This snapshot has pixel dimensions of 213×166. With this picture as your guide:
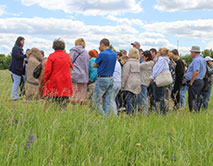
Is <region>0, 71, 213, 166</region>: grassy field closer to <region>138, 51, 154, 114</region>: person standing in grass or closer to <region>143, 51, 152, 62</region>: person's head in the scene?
<region>138, 51, 154, 114</region>: person standing in grass

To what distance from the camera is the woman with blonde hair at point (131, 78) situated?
725 cm

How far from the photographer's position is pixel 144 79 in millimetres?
7770

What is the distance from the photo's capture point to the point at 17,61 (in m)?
9.02

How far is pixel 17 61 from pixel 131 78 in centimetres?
429

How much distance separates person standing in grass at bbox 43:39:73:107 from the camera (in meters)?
5.75

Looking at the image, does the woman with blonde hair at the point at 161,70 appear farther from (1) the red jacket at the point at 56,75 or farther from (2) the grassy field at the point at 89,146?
(1) the red jacket at the point at 56,75

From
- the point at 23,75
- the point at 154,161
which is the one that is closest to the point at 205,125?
the point at 154,161

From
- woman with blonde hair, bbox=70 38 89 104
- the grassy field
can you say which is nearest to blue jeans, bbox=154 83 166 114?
woman with blonde hair, bbox=70 38 89 104

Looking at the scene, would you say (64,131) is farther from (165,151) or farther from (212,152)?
(212,152)

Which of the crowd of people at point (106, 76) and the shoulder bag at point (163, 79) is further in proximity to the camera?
the shoulder bag at point (163, 79)

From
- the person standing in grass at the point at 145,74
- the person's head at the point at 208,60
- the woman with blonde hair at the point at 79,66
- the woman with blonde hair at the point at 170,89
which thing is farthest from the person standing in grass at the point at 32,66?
the person's head at the point at 208,60

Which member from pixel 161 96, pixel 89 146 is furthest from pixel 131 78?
pixel 89 146

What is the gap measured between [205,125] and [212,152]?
1.56 metres

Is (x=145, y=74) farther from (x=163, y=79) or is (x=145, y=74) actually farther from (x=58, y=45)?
(x=58, y=45)
